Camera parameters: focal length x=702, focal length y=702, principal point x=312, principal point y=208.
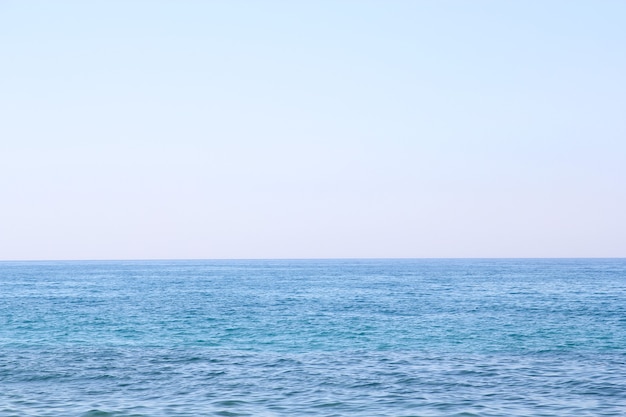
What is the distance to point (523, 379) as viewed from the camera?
2842 cm

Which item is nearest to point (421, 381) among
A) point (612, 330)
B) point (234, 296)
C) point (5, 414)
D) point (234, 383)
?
point (234, 383)

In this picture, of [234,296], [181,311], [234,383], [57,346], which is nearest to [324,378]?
[234,383]

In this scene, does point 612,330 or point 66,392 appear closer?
point 66,392

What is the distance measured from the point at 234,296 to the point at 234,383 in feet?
171

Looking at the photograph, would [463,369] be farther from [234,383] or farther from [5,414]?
[5,414]

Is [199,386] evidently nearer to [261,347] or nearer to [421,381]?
[421,381]

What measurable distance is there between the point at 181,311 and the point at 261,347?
22717 mm

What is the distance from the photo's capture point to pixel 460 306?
64.0 m

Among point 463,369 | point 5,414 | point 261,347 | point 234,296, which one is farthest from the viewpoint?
point 234,296

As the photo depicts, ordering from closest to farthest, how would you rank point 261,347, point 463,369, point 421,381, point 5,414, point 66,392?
point 5,414 → point 66,392 → point 421,381 → point 463,369 → point 261,347

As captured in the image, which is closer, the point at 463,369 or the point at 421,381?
Result: the point at 421,381

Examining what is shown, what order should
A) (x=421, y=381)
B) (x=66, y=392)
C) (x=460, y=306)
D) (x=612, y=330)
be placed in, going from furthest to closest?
(x=460, y=306), (x=612, y=330), (x=421, y=381), (x=66, y=392)

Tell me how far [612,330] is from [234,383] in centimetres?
2745

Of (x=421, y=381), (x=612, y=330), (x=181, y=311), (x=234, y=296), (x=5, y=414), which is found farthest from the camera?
(x=234, y=296)
